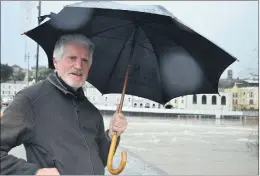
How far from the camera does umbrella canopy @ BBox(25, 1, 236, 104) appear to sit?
5.40 ft

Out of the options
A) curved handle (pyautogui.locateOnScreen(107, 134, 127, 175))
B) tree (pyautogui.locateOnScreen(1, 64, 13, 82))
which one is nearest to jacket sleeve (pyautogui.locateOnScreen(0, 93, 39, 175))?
curved handle (pyautogui.locateOnScreen(107, 134, 127, 175))

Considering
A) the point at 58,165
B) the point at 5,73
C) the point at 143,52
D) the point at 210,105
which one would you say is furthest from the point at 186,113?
the point at 58,165

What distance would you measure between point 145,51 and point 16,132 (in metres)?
1.03

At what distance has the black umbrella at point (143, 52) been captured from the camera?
1.63m

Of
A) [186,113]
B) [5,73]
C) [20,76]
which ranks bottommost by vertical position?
[186,113]

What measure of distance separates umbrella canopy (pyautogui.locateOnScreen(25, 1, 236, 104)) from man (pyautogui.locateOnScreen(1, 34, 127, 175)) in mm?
182

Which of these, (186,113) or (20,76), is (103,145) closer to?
(20,76)

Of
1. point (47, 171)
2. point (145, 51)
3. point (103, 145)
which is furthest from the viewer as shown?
point (145, 51)

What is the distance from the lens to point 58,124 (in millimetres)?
1396

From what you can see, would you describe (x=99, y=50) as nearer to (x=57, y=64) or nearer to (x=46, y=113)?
(x=57, y=64)

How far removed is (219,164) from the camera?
1143 cm

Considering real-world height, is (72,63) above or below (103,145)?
above

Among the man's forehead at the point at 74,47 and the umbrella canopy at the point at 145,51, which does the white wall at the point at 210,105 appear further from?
the man's forehead at the point at 74,47

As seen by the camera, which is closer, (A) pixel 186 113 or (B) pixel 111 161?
(B) pixel 111 161
